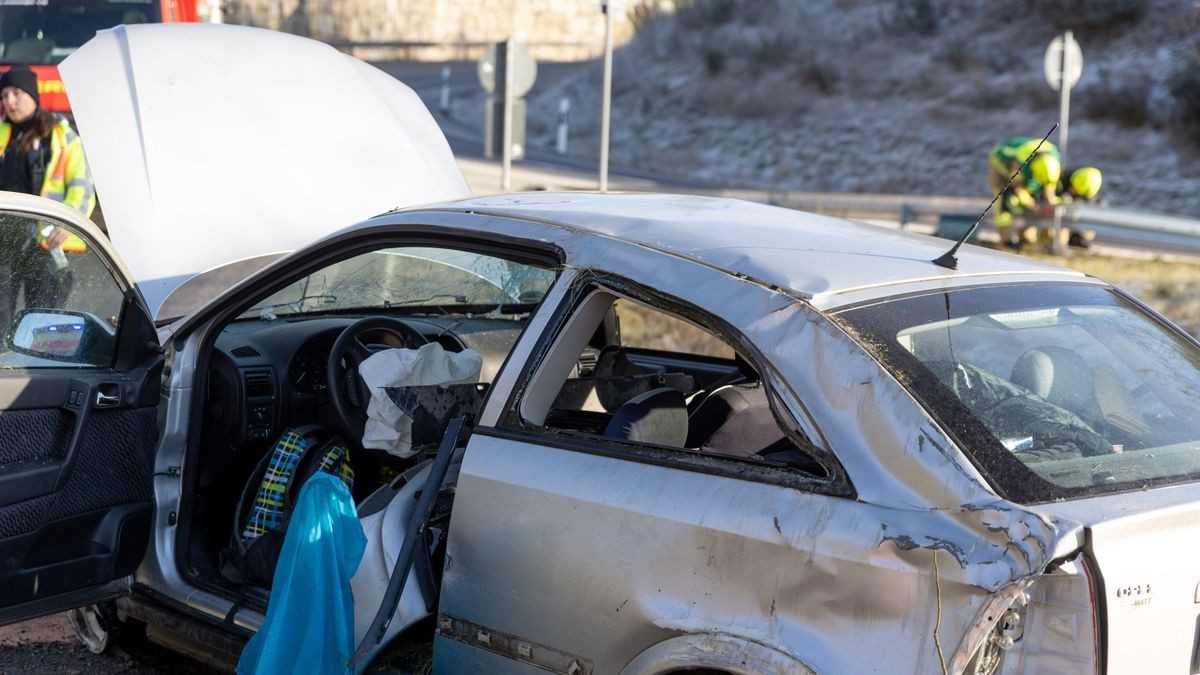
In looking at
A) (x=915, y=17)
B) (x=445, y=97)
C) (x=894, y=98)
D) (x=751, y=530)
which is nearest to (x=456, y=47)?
(x=445, y=97)

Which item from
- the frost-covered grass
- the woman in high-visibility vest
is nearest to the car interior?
the woman in high-visibility vest

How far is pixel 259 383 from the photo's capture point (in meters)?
4.16

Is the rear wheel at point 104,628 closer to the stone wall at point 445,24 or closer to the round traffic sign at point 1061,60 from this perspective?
the round traffic sign at point 1061,60

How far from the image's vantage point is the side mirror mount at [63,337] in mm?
3527

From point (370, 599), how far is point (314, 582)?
14cm

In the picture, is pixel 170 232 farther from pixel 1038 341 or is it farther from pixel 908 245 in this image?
pixel 1038 341

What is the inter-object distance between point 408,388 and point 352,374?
514 millimetres

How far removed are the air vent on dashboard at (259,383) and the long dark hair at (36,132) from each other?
137 inches

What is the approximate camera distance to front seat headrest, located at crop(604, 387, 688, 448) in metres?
3.00

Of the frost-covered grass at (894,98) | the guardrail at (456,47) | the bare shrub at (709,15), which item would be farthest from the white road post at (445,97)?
the guardrail at (456,47)

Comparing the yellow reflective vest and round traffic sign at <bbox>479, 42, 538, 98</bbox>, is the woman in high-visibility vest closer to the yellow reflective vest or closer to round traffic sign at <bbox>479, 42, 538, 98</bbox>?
the yellow reflective vest

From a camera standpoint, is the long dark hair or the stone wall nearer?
the long dark hair

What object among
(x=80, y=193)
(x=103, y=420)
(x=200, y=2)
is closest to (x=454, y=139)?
(x=200, y=2)

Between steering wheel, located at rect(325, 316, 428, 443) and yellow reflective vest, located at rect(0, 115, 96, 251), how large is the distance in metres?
3.19
